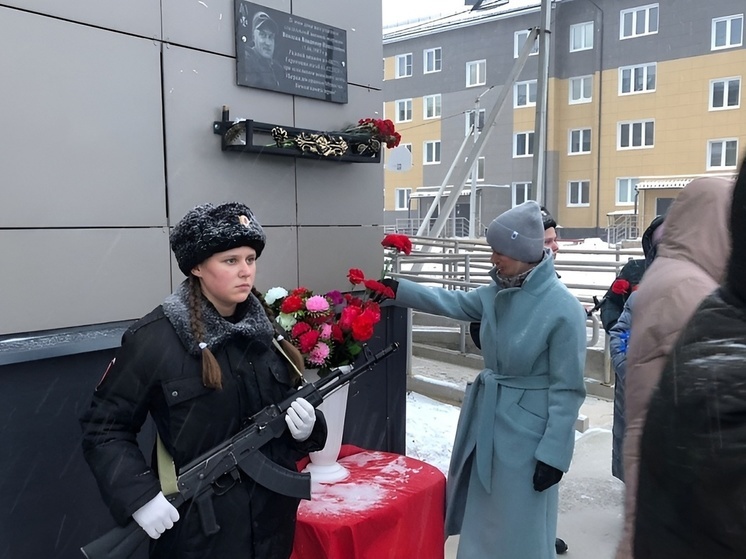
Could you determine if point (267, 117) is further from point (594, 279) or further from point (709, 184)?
point (594, 279)

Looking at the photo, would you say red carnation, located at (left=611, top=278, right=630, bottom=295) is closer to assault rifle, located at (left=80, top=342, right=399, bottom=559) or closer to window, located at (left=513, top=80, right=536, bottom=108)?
assault rifle, located at (left=80, top=342, right=399, bottom=559)

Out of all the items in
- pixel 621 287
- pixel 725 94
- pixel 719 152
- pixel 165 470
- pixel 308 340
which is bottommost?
pixel 165 470

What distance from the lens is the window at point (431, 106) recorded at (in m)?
27.3

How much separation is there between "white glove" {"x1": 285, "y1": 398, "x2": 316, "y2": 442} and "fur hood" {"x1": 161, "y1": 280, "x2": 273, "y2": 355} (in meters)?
0.22

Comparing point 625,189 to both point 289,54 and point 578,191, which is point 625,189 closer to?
point 578,191

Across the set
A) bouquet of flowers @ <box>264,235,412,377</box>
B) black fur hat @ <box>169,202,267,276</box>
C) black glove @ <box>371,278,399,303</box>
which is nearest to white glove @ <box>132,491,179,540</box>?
black fur hat @ <box>169,202,267,276</box>

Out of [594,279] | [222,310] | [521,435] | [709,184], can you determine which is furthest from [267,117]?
[594,279]

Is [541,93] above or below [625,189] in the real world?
below

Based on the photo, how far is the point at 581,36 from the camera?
80.4 feet

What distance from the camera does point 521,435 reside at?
2.63m

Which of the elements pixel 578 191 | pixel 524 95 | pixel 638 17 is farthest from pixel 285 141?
A: pixel 638 17

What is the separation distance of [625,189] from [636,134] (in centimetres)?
210

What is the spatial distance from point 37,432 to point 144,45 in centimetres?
173

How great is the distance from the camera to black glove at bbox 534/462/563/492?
8.27 feet
